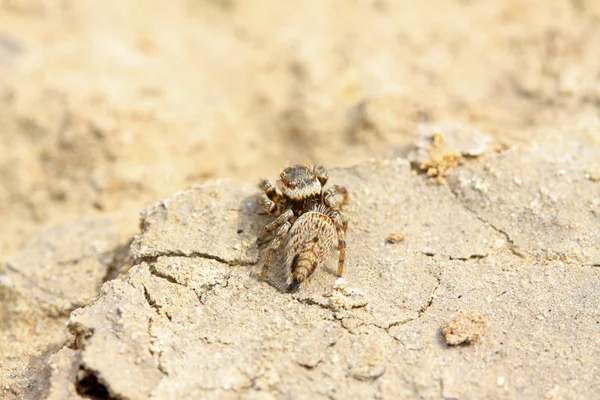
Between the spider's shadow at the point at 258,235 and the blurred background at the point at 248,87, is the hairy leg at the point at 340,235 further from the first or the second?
the blurred background at the point at 248,87

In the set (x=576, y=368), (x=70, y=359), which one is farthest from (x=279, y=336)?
(x=576, y=368)

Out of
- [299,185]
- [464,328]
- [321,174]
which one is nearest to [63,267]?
[299,185]

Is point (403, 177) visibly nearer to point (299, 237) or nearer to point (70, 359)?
point (299, 237)

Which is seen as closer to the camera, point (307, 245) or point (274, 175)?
point (307, 245)

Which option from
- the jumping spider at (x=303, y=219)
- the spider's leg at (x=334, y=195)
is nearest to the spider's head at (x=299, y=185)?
the jumping spider at (x=303, y=219)

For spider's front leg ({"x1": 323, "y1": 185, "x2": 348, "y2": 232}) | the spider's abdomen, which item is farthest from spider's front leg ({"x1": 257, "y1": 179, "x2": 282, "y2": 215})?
Answer: spider's front leg ({"x1": 323, "y1": 185, "x2": 348, "y2": 232})

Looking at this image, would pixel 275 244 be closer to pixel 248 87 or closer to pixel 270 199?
pixel 270 199

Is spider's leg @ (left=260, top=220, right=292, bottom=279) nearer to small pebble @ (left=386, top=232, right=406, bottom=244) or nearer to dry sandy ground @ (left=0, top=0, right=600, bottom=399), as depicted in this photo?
dry sandy ground @ (left=0, top=0, right=600, bottom=399)
